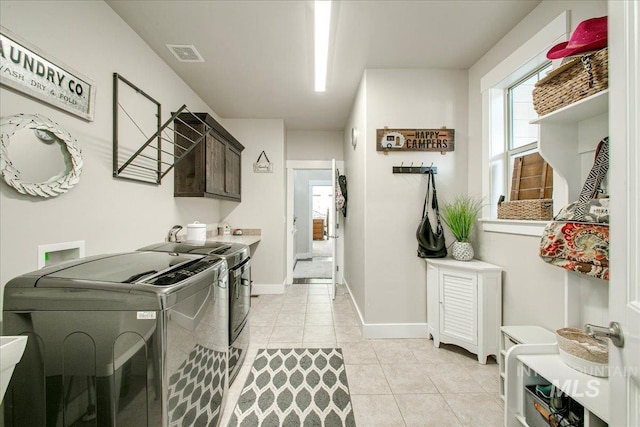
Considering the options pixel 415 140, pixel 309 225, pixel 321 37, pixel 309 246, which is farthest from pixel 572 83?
pixel 309 246

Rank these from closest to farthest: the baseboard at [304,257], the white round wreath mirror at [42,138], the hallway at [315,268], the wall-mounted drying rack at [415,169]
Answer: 1. the white round wreath mirror at [42,138]
2. the wall-mounted drying rack at [415,169]
3. the hallway at [315,268]
4. the baseboard at [304,257]

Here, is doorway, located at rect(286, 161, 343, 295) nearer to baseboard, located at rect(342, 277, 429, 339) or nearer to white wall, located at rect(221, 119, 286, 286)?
white wall, located at rect(221, 119, 286, 286)

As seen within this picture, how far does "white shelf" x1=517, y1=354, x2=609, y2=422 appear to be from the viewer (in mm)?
1019

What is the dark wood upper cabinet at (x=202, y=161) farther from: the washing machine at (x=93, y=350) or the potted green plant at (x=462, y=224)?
the potted green plant at (x=462, y=224)

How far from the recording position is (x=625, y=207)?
0.65 meters

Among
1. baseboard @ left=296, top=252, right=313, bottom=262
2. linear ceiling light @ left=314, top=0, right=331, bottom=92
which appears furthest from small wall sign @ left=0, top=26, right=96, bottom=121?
baseboard @ left=296, top=252, right=313, bottom=262

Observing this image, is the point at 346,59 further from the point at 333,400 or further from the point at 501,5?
the point at 333,400

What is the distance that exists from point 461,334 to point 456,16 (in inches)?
103

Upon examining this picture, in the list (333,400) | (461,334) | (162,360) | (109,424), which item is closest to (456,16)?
(461,334)

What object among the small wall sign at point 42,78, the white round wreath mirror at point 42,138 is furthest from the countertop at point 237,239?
the small wall sign at point 42,78

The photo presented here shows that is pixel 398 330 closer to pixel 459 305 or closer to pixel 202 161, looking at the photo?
pixel 459 305

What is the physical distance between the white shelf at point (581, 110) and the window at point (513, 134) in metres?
0.52

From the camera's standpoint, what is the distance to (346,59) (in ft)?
8.13

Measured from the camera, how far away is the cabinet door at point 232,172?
3371 millimetres
